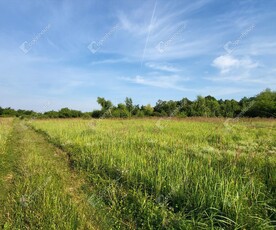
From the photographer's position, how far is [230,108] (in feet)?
184

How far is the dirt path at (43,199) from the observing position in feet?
13.2

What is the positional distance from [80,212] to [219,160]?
399 centimetres

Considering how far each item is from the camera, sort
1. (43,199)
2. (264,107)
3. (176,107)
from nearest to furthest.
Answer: (43,199) < (264,107) < (176,107)

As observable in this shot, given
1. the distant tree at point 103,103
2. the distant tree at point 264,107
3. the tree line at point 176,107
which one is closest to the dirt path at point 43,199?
the distant tree at point 264,107

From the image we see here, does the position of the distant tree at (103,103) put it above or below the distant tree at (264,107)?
above

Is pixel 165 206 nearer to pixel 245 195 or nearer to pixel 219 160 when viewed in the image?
pixel 245 195

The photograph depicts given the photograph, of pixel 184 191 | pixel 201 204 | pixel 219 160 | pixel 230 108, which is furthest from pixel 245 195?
pixel 230 108

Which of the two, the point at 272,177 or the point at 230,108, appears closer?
the point at 272,177

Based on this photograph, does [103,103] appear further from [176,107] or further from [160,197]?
[160,197]

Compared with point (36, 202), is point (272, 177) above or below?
above

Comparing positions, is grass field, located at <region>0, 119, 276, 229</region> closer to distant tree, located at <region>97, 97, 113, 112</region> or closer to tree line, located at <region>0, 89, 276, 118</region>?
tree line, located at <region>0, 89, 276, 118</region>

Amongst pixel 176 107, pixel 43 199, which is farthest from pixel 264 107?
pixel 43 199

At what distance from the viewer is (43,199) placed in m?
4.79

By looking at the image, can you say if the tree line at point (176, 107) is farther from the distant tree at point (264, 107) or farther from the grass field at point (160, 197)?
the grass field at point (160, 197)
